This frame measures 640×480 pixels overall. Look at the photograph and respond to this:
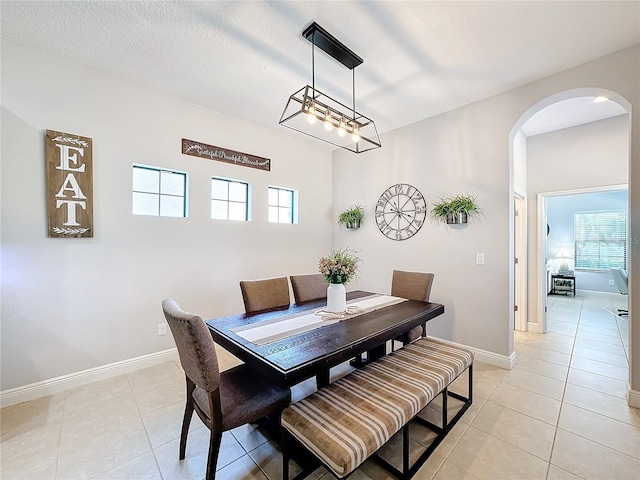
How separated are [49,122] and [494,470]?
4.14m

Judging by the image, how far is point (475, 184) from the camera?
10.00ft

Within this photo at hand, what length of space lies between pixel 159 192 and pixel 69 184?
→ 2.42 ft

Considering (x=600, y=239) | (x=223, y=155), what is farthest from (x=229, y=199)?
(x=600, y=239)

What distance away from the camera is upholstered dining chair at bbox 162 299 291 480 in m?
1.30

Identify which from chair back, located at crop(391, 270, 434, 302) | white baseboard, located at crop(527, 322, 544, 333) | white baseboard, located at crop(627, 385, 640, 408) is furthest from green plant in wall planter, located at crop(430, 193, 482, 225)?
white baseboard, located at crop(527, 322, 544, 333)

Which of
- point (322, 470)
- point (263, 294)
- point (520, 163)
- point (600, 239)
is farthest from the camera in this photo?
point (600, 239)

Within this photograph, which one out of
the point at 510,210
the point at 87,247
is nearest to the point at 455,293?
the point at 510,210

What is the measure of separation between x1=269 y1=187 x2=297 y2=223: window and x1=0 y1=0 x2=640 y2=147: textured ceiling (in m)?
1.45

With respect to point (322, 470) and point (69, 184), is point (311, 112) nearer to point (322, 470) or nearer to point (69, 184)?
point (69, 184)

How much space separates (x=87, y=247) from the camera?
2.48 metres

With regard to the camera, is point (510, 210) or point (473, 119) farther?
point (473, 119)

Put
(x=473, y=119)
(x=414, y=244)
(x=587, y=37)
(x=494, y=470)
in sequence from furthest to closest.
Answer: (x=414, y=244) → (x=473, y=119) → (x=587, y=37) → (x=494, y=470)

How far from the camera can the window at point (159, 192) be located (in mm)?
2816

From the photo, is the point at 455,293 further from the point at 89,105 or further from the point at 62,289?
the point at 89,105
